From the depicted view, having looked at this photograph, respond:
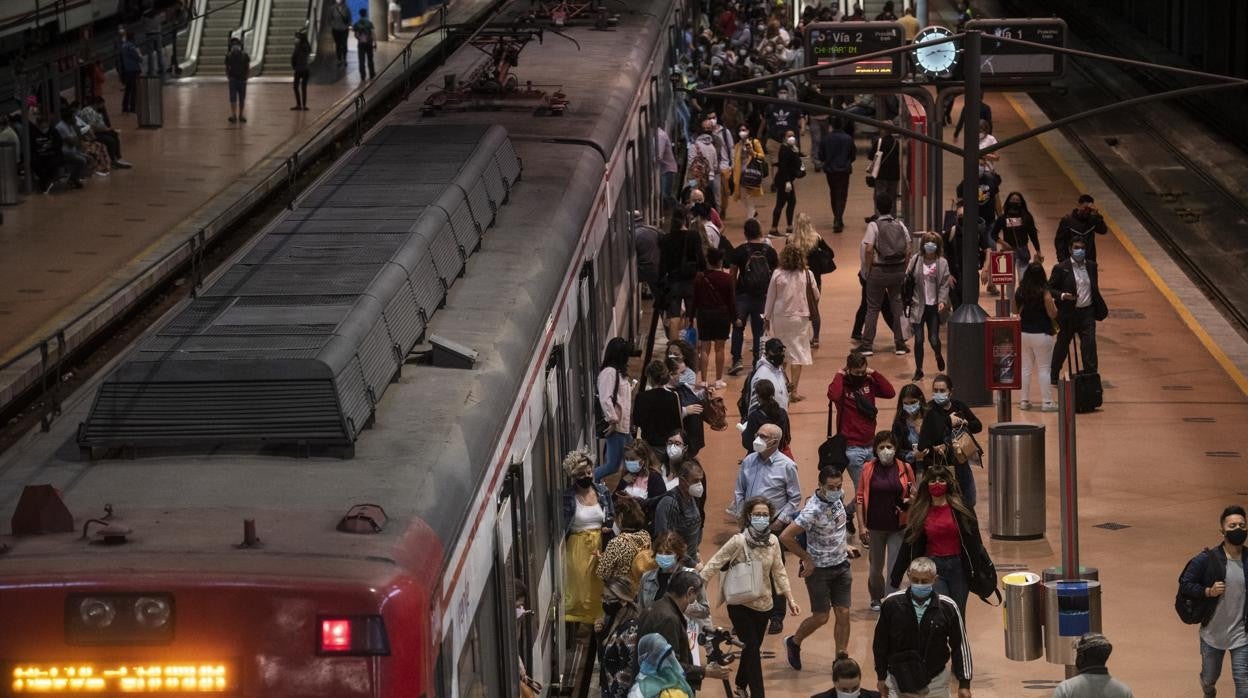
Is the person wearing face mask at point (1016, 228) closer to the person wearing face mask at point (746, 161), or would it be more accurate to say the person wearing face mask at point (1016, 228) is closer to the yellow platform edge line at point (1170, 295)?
the yellow platform edge line at point (1170, 295)

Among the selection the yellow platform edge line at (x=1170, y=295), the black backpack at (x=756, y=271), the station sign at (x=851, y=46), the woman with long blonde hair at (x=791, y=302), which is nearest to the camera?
the woman with long blonde hair at (x=791, y=302)

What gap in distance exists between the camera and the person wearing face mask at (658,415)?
1639cm

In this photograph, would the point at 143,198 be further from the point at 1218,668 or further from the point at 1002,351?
the point at 1218,668

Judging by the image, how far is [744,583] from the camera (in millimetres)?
13391

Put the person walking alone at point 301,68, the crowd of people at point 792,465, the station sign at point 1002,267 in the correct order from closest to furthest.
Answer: the crowd of people at point 792,465 → the station sign at point 1002,267 → the person walking alone at point 301,68

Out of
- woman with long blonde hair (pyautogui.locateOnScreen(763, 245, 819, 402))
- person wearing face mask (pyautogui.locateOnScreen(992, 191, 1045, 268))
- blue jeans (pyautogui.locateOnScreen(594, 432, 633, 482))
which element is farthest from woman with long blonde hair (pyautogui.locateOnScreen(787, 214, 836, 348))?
blue jeans (pyautogui.locateOnScreen(594, 432, 633, 482))

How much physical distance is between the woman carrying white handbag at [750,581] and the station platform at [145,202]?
5884 mm

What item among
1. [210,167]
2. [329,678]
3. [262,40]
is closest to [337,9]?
[262,40]

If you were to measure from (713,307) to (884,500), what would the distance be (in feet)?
22.0

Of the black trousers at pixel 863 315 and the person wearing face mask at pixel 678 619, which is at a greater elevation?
the person wearing face mask at pixel 678 619

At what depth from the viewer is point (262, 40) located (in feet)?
142

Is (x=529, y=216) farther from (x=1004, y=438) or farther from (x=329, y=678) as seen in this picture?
(x=329, y=678)

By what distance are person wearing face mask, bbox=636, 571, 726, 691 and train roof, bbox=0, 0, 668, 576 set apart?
1.47 meters

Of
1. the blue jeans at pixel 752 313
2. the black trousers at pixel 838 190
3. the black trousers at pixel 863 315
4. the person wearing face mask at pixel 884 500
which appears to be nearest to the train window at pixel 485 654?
the person wearing face mask at pixel 884 500
